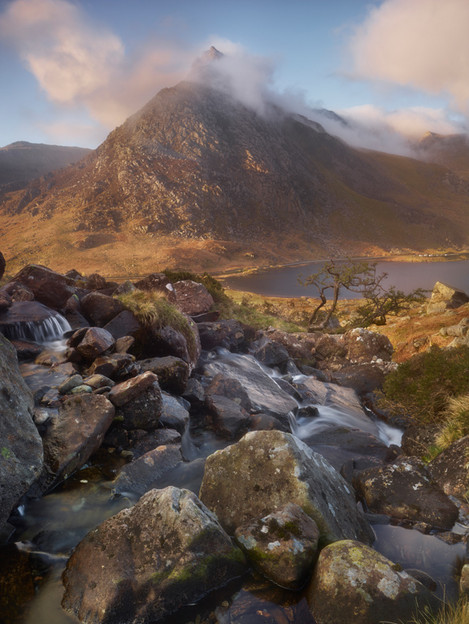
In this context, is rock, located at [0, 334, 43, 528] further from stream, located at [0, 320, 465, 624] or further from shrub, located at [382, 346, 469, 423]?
shrub, located at [382, 346, 469, 423]

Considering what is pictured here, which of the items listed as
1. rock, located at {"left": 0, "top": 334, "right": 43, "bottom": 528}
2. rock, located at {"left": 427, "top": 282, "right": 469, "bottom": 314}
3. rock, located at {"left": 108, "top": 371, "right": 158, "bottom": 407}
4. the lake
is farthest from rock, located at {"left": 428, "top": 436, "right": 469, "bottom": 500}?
the lake

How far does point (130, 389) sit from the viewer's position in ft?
30.7

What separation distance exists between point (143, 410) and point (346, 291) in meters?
72.0

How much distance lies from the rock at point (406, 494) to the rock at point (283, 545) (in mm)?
3038

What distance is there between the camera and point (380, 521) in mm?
7613

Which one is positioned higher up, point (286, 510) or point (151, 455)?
point (286, 510)

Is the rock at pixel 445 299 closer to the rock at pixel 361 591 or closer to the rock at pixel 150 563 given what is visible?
the rock at pixel 361 591

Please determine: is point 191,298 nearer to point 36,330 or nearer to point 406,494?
point 36,330

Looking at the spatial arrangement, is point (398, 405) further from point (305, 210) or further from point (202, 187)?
point (305, 210)

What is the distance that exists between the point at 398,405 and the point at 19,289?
14.3 m

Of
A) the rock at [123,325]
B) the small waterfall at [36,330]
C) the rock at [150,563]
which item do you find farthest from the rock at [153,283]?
the rock at [150,563]

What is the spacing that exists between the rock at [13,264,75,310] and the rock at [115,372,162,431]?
7.68 metres

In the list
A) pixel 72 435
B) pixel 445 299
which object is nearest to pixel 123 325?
pixel 72 435

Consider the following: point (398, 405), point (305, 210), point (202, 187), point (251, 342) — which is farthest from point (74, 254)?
point (305, 210)
